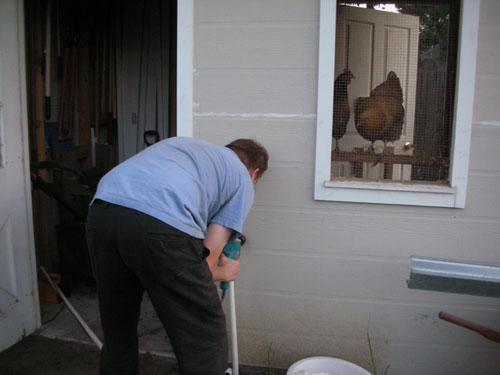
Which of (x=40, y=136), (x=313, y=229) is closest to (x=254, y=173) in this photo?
(x=313, y=229)

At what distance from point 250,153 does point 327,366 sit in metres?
1.14

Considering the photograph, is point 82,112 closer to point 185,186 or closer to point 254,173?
point 254,173

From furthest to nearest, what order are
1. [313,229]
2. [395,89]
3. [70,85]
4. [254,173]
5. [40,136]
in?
[70,85] → [40,136] → [313,229] → [395,89] → [254,173]

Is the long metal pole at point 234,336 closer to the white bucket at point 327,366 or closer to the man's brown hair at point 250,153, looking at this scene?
the white bucket at point 327,366

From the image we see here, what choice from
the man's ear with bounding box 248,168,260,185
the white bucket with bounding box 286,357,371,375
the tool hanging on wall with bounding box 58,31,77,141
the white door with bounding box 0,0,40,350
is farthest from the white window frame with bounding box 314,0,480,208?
the tool hanging on wall with bounding box 58,31,77,141

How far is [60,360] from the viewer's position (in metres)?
2.53

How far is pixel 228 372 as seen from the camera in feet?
7.43

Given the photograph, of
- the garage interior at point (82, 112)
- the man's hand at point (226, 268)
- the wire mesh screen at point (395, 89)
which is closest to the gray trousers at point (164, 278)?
the man's hand at point (226, 268)

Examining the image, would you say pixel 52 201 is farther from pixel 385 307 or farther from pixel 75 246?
pixel 385 307

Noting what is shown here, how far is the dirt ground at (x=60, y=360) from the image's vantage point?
7.93 ft

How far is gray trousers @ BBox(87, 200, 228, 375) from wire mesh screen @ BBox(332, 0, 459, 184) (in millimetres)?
1033

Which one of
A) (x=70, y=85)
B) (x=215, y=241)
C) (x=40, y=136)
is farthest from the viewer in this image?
(x=70, y=85)

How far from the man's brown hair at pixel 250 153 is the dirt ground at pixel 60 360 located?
1209mm

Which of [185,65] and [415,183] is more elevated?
[185,65]
